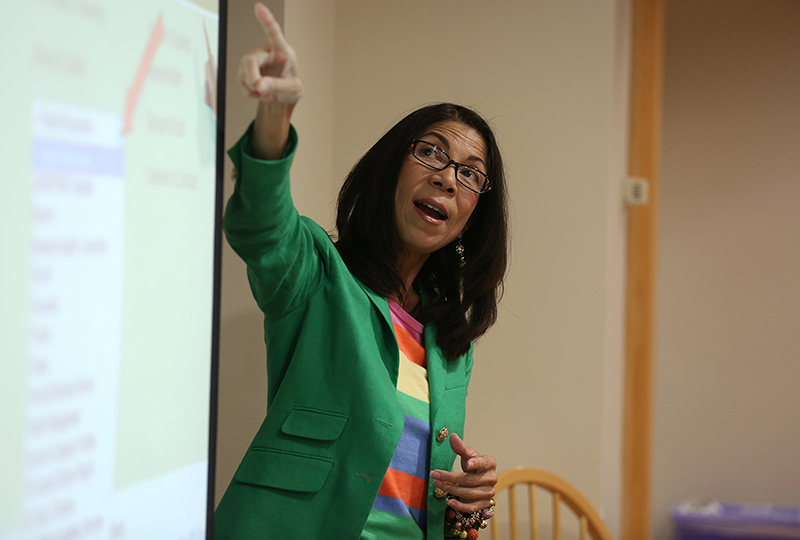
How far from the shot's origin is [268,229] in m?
0.76

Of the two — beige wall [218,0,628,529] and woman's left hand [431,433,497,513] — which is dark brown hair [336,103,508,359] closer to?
woman's left hand [431,433,497,513]

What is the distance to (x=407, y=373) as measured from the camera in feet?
3.58

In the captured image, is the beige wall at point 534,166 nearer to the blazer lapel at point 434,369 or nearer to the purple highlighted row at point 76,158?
the blazer lapel at point 434,369

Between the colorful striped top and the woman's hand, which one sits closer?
the woman's hand

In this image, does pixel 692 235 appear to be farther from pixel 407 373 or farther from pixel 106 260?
pixel 106 260

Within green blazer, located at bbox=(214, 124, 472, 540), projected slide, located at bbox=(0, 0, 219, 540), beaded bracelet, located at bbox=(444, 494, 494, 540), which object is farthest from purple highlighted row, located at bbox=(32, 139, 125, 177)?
beaded bracelet, located at bbox=(444, 494, 494, 540)

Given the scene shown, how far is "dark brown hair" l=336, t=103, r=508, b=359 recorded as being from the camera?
3.79 feet

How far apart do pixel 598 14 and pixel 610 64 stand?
16cm

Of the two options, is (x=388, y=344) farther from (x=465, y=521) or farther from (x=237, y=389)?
(x=237, y=389)

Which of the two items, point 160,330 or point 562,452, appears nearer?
point 160,330

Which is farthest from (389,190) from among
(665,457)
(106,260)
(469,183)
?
(665,457)

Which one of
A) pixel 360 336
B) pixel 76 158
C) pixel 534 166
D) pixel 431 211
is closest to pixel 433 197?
pixel 431 211

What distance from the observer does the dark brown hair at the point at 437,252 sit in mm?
1154

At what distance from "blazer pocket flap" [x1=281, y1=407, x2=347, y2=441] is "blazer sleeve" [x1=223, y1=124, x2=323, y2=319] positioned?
17 centimetres
